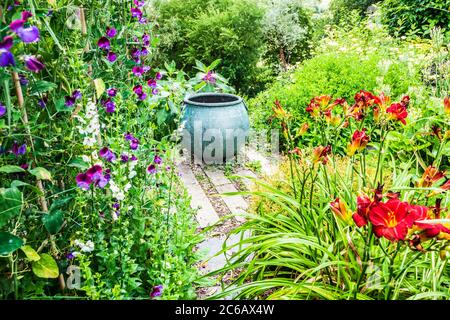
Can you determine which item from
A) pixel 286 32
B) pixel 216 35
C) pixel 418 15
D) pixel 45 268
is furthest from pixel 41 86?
pixel 418 15

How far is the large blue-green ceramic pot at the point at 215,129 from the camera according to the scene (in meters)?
3.15

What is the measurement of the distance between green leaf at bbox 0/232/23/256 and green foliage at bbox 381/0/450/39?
5.60 metres

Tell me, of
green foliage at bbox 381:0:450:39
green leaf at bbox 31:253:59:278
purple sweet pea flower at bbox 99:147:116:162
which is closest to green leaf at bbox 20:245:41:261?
green leaf at bbox 31:253:59:278

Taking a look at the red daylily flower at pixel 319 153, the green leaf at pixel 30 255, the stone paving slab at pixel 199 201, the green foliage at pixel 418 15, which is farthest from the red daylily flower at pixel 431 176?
the green foliage at pixel 418 15

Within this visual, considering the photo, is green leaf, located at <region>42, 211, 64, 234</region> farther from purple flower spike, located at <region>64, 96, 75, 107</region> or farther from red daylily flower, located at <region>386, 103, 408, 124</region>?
red daylily flower, located at <region>386, 103, 408, 124</region>

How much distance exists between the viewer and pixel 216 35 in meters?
5.08

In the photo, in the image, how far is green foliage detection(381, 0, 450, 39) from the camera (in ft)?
18.7

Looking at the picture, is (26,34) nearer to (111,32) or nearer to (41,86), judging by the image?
(41,86)

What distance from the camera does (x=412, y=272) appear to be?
4.63 ft

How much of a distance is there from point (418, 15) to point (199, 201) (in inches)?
192

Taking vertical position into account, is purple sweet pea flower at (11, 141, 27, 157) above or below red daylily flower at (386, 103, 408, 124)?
below

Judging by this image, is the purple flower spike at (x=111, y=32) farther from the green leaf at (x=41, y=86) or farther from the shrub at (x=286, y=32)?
the shrub at (x=286, y=32)

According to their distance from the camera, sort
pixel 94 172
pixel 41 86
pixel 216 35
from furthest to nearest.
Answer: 1. pixel 216 35
2. pixel 94 172
3. pixel 41 86
